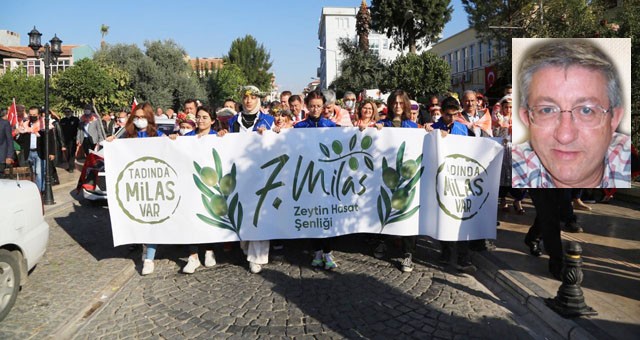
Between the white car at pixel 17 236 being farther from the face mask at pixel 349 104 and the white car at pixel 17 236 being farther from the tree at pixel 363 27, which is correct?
the tree at pixel 363 27

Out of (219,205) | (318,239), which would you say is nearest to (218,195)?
(219,205)

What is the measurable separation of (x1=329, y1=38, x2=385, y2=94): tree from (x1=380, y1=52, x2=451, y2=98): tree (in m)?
6.57

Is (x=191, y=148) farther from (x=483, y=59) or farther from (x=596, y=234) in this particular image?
(x=483, y=59)

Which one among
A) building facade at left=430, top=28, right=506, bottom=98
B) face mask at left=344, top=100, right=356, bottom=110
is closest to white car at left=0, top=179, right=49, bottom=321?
Result: face mask at left=344, top=100, right=356, bottom=110

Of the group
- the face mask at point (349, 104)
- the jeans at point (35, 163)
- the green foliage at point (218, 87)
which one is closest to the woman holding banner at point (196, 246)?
the face mask at point (349, 104)

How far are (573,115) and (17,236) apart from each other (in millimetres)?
5016

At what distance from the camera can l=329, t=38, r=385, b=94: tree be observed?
43.6m

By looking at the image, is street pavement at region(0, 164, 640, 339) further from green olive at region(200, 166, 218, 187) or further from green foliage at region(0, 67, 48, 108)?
green foliage at region(0, 67, 48, 108)

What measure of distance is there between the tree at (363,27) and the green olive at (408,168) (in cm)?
4209

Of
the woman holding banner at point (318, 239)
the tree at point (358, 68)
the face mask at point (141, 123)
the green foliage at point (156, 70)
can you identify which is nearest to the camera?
the woman holding banner at point (318, 239)

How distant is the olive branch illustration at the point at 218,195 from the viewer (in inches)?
198

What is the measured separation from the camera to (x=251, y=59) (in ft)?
263

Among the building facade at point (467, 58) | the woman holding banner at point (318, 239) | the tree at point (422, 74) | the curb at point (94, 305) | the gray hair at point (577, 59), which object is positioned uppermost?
the building facade at point (467, 58)

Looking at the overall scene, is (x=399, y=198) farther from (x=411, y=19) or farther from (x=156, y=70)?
(x=411, y=19)
